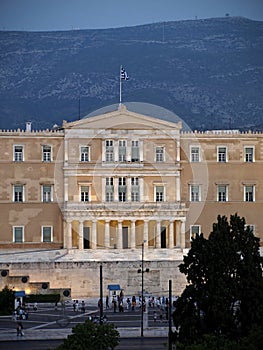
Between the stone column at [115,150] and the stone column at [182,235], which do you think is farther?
the stone column at [115,150]

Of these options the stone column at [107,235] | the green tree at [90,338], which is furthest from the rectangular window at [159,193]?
the green tree at [90,338]

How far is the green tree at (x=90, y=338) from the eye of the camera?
39.8m

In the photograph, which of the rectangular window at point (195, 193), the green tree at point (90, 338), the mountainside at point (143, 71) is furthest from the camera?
the mountainside at point (143, 71)

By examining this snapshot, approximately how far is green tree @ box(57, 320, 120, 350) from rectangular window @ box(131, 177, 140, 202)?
34679 millimetres

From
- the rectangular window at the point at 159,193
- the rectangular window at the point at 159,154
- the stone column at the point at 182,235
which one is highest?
the rectangular window at the point at 159,154

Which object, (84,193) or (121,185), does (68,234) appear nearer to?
(84,193)

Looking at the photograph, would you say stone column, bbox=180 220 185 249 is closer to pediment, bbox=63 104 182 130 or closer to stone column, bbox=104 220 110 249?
stone column, bbox=104 220 110 249

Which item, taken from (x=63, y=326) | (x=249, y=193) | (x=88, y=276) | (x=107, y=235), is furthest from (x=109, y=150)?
(x=63, y=326)

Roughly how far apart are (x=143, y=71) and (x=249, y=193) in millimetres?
82124

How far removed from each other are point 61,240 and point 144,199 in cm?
667

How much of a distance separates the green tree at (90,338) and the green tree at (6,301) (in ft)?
63.7

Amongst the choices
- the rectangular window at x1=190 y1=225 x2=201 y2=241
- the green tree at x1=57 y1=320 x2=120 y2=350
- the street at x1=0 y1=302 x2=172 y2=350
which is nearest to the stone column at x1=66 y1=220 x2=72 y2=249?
the rectangular window at x1=190 y1=225 x2=201 y2=241

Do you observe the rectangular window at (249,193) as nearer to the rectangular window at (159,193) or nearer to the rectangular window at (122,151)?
the rectangular window at (159,193)

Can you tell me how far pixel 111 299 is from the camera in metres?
65.1
